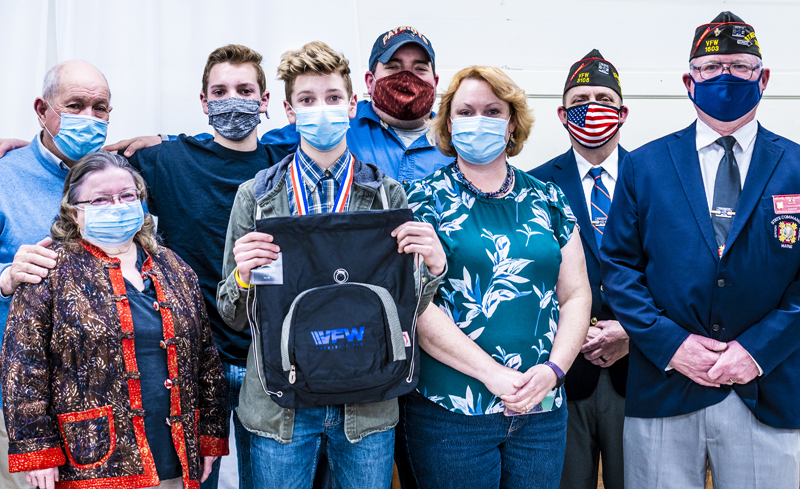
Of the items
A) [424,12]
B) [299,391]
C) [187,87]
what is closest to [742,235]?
[299,391]

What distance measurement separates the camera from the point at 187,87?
10.5 ft

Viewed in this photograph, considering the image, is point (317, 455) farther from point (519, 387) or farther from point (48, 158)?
point (48, 158)

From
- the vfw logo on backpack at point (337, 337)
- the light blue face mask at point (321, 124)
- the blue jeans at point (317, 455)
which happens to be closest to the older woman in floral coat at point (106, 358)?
the blue jeans at point (317, 455)

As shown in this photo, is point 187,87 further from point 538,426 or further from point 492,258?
point 538,426

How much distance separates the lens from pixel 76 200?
1782 mm

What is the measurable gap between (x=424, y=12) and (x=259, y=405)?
2680 mm

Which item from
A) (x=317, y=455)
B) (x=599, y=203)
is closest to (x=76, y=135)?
(x=317, y=455)

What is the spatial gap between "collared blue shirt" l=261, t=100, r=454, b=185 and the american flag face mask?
2.00 ft

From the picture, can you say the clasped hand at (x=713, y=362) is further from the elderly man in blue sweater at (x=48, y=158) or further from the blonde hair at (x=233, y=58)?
the elderly man in blue sweater at (x=48, y=158)

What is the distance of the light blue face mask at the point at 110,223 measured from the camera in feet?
5.73

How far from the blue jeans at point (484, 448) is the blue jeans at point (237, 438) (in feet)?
1.92

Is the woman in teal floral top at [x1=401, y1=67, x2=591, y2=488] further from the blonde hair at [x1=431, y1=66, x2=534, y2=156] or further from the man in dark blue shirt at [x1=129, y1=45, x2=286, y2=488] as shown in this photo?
the man in dark blue shirt at [x1=129, y1=45, x2=286, y2=488]

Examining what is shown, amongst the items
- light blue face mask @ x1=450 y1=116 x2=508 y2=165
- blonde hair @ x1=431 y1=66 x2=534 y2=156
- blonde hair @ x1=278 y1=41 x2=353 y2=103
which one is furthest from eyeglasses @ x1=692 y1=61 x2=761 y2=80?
blonde hair @ x1=278 y1=41 x2=353 y2=103

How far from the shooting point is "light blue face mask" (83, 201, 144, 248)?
1746mm
